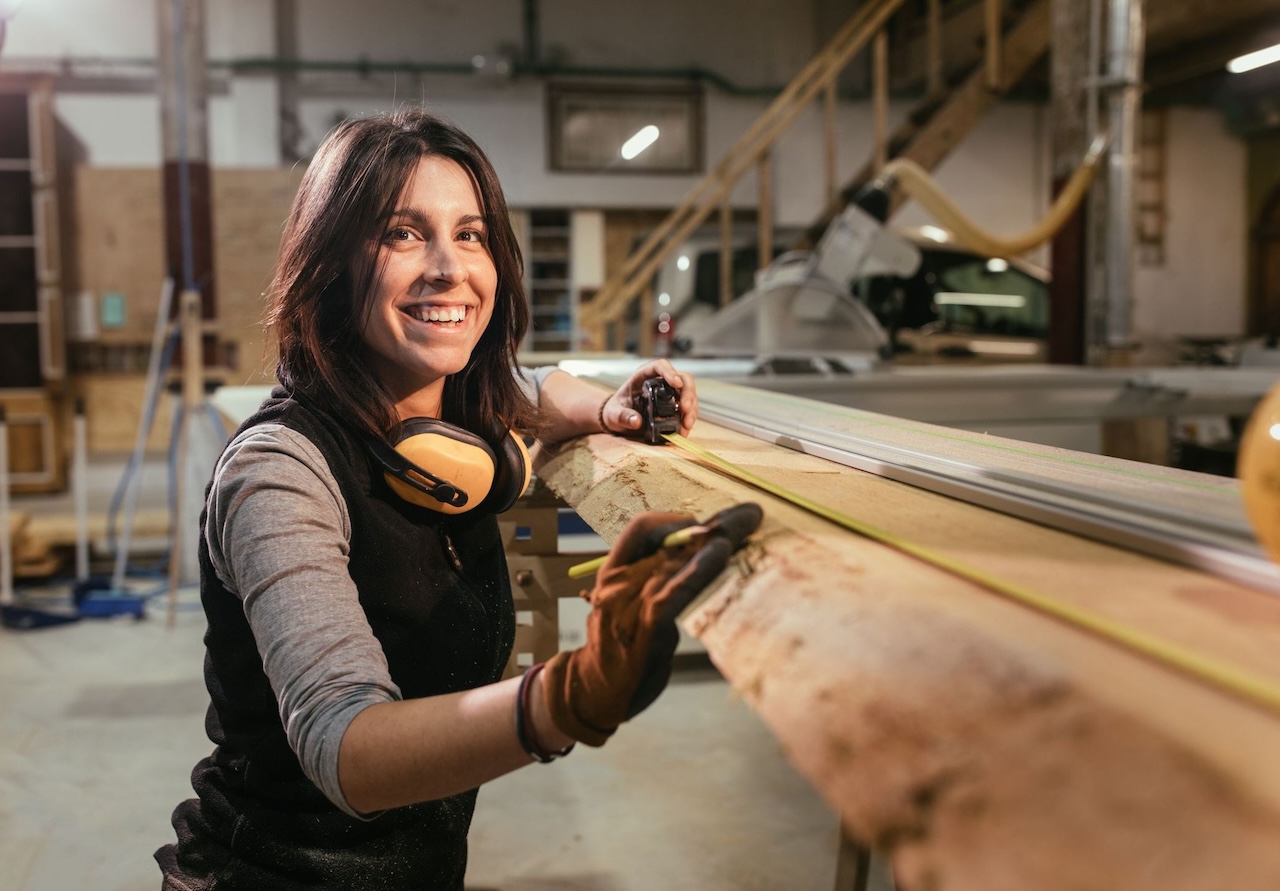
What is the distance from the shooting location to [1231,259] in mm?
11219

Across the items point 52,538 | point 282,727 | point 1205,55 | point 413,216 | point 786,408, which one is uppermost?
point 1205,55

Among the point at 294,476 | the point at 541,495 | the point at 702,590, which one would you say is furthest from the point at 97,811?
the point at 702,590

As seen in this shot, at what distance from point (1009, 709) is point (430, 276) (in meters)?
1.04

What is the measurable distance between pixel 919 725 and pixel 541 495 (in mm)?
1706

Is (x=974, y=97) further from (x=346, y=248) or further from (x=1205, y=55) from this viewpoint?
(x=346, y=248)

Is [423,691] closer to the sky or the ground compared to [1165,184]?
closer to the ground

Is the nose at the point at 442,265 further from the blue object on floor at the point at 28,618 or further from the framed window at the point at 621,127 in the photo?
the framed window at the point at 621,127

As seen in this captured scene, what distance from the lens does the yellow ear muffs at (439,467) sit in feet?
4.51

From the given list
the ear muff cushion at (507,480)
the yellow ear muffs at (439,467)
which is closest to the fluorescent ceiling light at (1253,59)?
the ear muff cushion at (507,480)

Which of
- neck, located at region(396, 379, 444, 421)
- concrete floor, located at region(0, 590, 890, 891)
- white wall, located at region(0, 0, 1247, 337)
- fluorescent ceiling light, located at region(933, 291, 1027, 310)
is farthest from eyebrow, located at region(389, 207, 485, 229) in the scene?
white wall, located at region(0, 0, 1247, 337)

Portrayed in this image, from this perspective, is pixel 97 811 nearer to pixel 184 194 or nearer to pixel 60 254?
pixel 184 194

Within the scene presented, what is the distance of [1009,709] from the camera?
580 millimetres

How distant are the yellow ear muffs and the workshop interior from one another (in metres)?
0.18

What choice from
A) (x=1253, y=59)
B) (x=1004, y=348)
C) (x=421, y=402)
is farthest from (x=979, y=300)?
(x=421, y=402)
